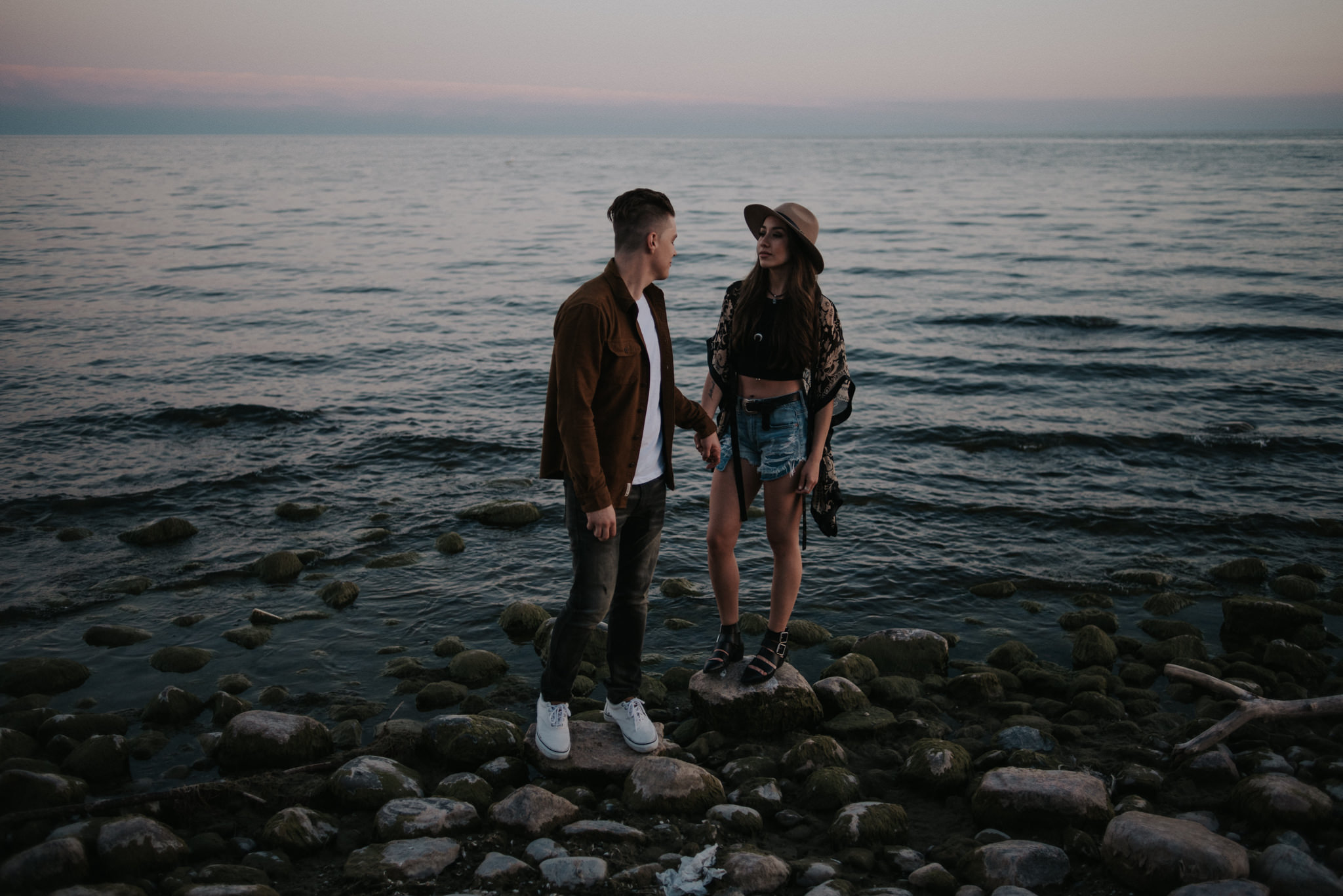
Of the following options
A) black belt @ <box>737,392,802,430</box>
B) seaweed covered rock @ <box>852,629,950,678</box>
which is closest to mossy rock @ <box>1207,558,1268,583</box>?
seaweed covered rock @ <box>852,629,950,678</box>

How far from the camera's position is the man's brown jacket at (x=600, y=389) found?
398 centimetres

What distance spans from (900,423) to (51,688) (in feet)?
32.2

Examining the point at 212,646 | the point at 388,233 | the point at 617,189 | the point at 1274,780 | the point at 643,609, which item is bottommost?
the point at 212,646

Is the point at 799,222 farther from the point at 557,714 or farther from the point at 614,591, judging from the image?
the point at 557,714

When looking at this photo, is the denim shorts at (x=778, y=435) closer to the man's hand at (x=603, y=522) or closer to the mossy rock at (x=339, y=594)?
the man's hand at (x=603, y=522)

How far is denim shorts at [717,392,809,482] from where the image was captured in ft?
16.1

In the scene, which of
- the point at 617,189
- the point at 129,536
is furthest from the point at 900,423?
the point at 617,189

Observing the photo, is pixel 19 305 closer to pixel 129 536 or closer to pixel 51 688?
pixel 129 536

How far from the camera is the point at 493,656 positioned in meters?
6.20

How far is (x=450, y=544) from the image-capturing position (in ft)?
27.2

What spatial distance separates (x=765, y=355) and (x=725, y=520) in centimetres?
94

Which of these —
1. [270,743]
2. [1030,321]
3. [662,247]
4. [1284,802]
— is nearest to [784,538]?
[662,247]

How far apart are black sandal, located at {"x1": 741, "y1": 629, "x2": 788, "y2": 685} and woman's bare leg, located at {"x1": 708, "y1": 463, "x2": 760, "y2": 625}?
413mm

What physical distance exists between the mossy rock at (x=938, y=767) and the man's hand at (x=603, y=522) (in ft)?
6.71
